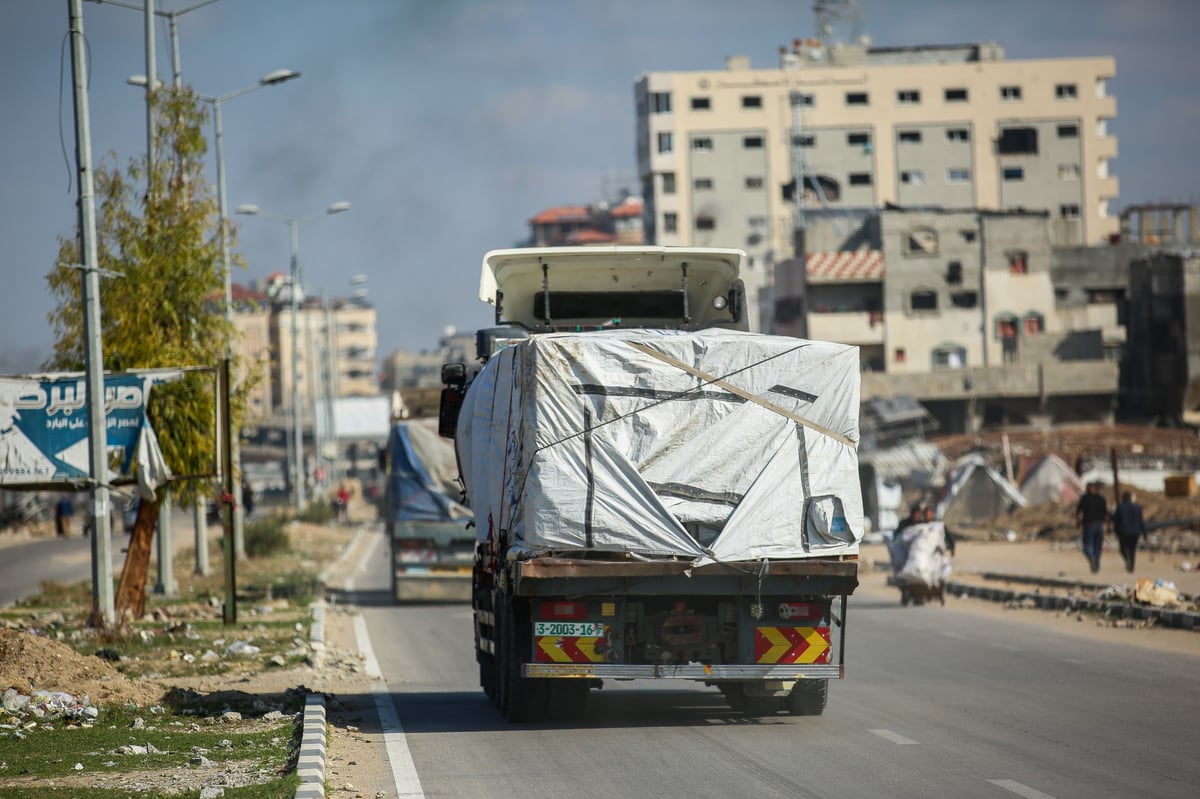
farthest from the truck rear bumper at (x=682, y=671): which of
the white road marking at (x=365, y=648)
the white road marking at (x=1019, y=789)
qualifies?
the white road marking at (x=365, y=648)

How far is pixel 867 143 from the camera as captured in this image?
4257 inches

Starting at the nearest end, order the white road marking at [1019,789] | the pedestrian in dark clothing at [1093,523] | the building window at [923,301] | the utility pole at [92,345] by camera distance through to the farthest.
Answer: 1. the white road marking at [1019,789]
2. the utility pole at [92,345]
3. the pedestrian in dark clothing at [1093,523]
4. the building window at [923,301]

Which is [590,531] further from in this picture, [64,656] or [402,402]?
[402,402]

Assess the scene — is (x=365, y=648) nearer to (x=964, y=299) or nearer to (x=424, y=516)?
(x=424, y=516)

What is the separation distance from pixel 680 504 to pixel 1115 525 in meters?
18.3

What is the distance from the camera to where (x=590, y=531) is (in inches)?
444

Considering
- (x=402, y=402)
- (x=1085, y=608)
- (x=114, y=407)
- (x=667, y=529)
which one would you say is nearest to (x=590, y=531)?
(x=667, y=529)

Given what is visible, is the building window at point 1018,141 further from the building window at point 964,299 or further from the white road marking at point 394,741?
the white road marking at point 394,741

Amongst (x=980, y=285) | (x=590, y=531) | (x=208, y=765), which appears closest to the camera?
(x=208, y=765)

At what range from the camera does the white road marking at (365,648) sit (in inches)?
683

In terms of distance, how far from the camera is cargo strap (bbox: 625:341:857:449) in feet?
37.7

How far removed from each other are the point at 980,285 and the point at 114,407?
7198cm

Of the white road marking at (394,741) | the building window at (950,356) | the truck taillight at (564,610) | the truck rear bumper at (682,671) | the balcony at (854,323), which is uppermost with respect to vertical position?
the balcony at (854,323)

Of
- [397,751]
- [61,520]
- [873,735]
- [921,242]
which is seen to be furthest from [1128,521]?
[921,242]
